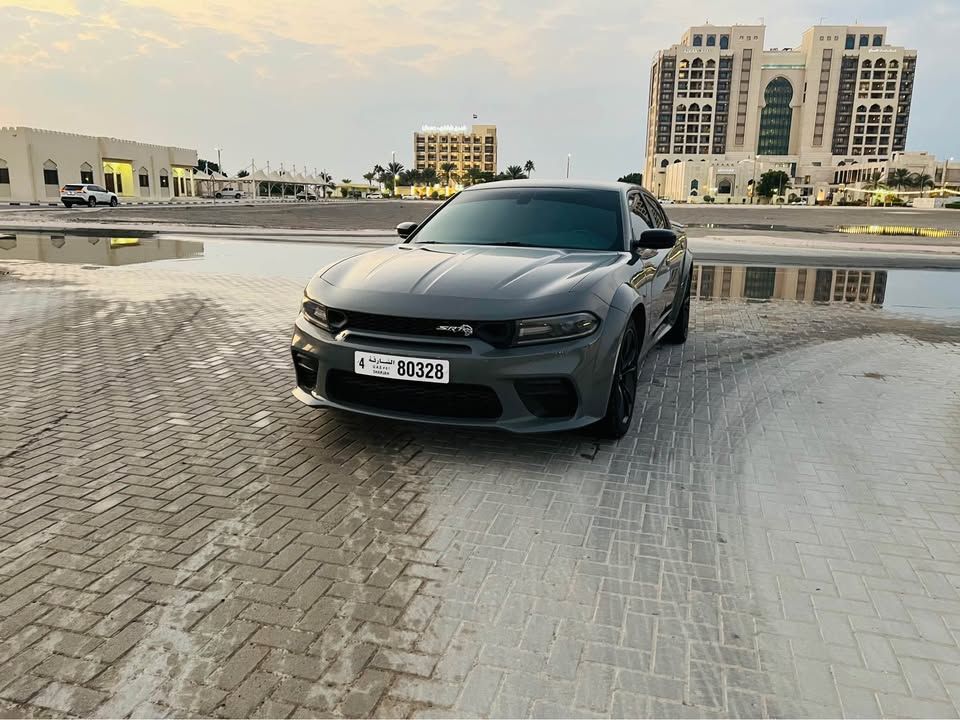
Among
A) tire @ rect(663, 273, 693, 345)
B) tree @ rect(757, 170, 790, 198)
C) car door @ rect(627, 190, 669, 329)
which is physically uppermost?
tree @ rect(757, 170, 790, 198)

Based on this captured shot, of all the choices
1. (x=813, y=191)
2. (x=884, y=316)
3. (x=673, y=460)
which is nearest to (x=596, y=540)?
(x=673, y=460)

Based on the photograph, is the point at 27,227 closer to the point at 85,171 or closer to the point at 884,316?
the point at 884,316

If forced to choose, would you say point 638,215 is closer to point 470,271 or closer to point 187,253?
point 470,271

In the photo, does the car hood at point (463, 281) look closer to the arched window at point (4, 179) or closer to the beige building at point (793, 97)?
the arched window at point (4, 179)

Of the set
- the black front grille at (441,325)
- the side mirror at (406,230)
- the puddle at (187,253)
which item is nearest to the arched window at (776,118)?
the puddle at (187,253)

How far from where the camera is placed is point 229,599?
8.96 feet

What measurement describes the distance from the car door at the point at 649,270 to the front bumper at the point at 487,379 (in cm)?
95

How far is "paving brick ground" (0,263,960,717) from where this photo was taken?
229cm

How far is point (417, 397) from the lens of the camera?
394cm

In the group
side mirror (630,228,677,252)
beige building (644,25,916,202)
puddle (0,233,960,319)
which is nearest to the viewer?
side mirror (630,228,677,252)

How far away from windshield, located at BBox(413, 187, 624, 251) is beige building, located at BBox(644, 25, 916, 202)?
166847 millimetres

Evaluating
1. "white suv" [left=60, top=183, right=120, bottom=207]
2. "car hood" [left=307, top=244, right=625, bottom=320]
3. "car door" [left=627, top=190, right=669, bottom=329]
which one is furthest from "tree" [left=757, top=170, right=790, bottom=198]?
"car hood" [left=307, top=244, right=625, bottom=320]

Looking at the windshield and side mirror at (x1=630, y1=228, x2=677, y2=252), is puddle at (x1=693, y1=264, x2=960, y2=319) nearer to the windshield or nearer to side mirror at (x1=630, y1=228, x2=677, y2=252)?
the windshield

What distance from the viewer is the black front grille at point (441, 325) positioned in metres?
3.84
